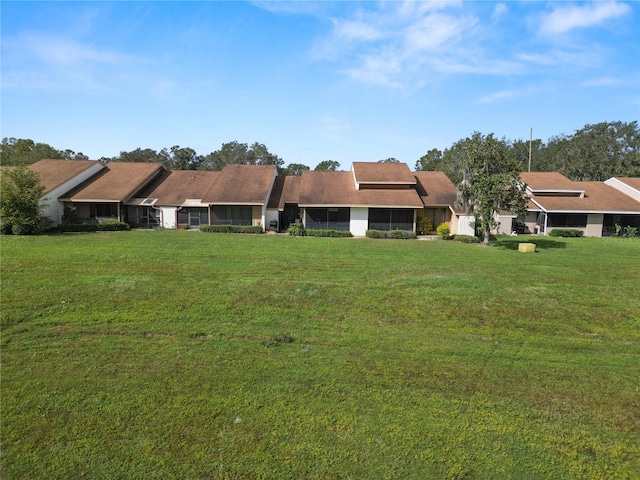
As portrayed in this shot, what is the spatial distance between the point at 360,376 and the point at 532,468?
124 inches

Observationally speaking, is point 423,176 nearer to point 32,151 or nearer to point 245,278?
point 245,278

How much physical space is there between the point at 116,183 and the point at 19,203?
26.5 feet

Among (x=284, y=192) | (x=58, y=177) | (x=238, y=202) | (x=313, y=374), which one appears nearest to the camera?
(x=313, y=374)

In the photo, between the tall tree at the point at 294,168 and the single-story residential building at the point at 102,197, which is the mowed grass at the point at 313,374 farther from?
the tall tree at the point at 294,168

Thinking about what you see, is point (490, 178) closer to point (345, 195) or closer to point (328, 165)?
point (345, 195)

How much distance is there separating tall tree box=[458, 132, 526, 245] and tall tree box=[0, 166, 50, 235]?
27275 mm

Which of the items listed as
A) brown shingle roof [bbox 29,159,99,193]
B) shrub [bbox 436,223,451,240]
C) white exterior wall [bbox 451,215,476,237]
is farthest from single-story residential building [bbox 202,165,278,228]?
white exterior wall [bbox 451,215,476,237]

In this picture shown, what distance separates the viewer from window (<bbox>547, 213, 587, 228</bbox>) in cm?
3169

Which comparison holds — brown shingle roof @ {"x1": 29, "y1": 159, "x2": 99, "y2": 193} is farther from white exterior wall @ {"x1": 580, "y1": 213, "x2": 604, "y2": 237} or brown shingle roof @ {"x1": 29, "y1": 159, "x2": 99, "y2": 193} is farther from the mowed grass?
white exterior wall @ {"x1": 580, "y1": 213, "x2": 604, "y2": 237}

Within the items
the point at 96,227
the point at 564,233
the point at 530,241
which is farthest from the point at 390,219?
the point at 96,227

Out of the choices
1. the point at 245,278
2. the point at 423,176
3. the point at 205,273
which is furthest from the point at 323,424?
the point at 423,176

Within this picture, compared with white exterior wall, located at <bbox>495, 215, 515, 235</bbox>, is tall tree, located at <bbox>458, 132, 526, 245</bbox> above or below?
above

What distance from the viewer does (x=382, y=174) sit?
103ft

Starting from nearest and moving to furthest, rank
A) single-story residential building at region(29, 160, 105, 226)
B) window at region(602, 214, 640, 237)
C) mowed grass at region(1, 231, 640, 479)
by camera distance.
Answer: mowed grass at region(1, 231, 640, 479), single-story residential building at region(29, 160, 105, 226), window at region(602, 214, 640, 237)
